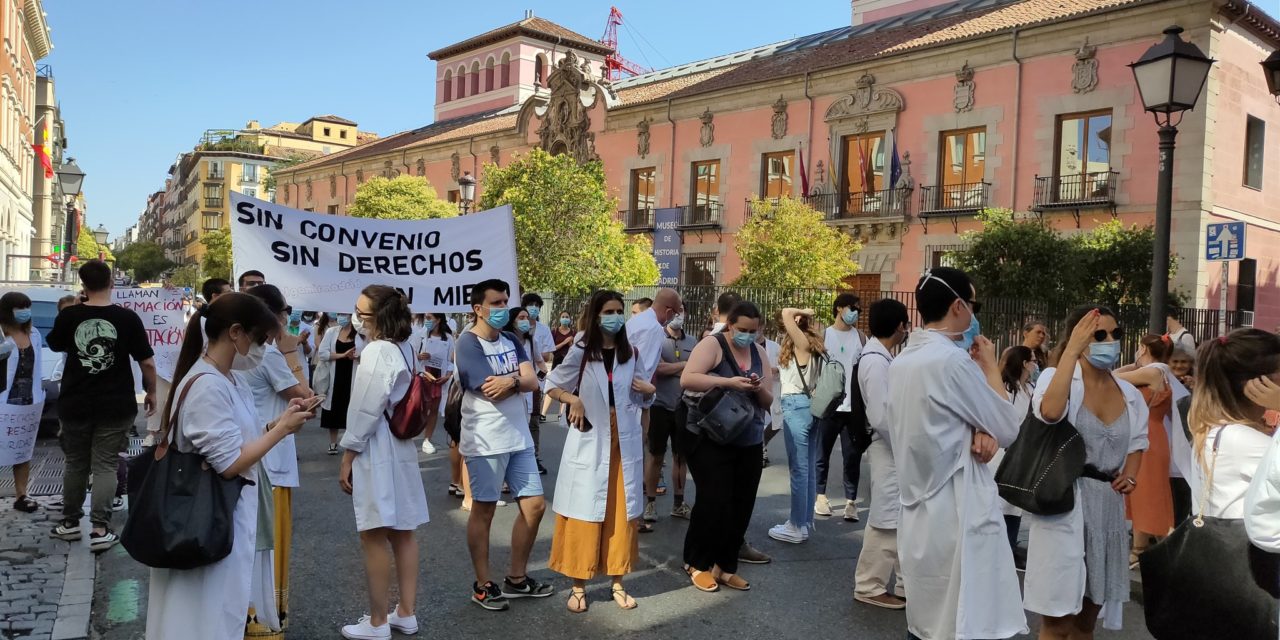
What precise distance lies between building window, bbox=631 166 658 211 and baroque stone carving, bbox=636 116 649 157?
0.60 meters

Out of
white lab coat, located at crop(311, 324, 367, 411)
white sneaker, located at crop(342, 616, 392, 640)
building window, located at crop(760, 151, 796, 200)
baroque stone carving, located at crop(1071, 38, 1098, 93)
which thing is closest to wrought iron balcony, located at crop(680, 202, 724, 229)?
building window, located at crop(760, 151, 796, 200)

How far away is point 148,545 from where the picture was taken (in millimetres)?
3184

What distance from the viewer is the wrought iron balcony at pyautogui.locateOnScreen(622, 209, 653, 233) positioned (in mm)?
32406

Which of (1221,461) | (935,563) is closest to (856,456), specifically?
(935,563)

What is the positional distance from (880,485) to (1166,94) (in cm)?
422

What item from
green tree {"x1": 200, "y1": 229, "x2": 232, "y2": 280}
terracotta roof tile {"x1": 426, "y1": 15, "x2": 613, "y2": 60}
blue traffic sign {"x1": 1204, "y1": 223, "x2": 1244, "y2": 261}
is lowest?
blue traffic sign {"x1": 1204, "y1": 223, "x2": 1244, "y2": 261}

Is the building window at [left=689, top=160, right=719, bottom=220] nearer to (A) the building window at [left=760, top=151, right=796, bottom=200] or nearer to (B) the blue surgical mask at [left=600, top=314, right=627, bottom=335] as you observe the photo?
(A) the building window at [left=760, top=151, right=796, bottom=200]

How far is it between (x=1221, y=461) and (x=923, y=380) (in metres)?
1.04

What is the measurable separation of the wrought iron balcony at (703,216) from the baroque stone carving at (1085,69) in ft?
36.2

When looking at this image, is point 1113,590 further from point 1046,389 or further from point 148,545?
point 148,545

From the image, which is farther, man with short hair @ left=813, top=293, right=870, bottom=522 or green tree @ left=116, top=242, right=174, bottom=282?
green tree @ left=116, top=242, right=174, bottom=282

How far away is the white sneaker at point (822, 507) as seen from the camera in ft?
26.3

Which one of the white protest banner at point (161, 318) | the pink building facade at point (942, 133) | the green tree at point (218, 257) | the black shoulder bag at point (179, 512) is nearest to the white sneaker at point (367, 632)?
the black shoulder bag at point (179, 512)

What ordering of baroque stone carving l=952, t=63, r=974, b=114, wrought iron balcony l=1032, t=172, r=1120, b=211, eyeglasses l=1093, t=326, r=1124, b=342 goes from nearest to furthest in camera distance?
eyeglasses l=1093, t=326, r=1124, b=342 < wrought iron balcony l=1032, t=172, r=1120, b=211 < baroque stone carving l=952, t=63, r=974, b=114
